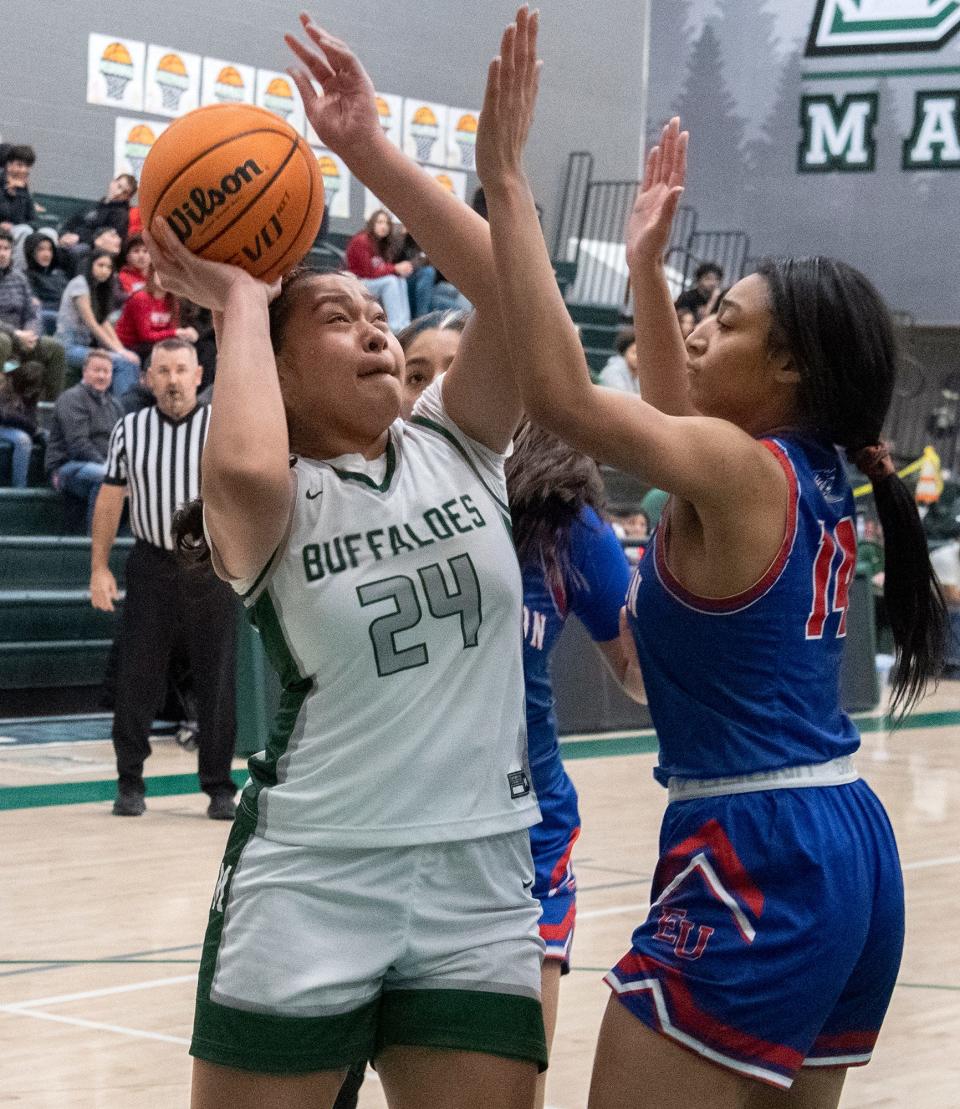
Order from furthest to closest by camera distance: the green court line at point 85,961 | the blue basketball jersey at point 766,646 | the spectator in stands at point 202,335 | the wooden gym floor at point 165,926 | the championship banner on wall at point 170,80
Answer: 1. the championship banner on wall at point 170,80
2. the spectator in stands at point 202,335
3. the green court line at point 85,961
4. the wooden gym floor at point 165,926
5. the blue basketball jersey at point 766,646

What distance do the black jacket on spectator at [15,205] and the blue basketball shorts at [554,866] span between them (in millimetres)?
10374

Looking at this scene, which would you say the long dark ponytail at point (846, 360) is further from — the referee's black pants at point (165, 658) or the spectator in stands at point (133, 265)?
the spectator in stands at point (133, 265)

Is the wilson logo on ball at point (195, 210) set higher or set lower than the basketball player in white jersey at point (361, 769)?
higher

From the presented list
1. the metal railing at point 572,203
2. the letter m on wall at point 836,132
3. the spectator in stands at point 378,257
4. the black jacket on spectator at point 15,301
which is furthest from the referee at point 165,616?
the letter m on wall at point 836,132

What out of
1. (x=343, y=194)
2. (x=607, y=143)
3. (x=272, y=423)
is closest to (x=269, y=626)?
(x=272, y=423)

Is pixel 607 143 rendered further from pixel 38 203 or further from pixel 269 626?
pixel 269 626

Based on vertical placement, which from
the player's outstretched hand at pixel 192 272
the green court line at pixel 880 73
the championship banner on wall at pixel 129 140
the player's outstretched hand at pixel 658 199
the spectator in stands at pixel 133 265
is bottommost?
the spectator in stands at pixel 133 265

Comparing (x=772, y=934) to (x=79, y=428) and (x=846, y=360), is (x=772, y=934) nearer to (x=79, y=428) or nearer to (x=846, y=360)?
(x=846, y=360)

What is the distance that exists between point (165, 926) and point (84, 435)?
209 inches

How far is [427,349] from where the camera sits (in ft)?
10.4

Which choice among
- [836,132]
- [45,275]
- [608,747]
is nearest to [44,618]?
[608,747]

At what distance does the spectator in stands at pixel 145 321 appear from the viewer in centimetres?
1175

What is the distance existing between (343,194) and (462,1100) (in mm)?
15089

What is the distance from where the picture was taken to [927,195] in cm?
2072
